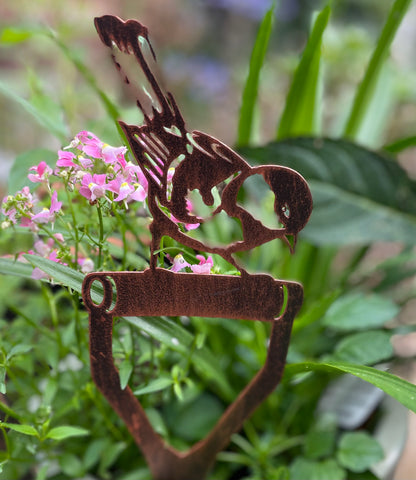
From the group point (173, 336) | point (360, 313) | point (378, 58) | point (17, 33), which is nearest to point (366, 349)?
point (360, 313)

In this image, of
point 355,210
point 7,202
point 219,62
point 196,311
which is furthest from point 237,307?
point 219,62

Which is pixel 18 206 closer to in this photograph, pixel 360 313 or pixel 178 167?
pixel 178 167

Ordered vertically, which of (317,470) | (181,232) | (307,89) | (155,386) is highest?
(307,89)

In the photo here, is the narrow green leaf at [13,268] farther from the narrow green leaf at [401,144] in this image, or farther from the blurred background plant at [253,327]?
the narrow green leaf at [401,144]

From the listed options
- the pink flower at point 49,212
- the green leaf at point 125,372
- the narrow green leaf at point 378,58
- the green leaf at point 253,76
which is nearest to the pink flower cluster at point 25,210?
the pink flower at point 49,212

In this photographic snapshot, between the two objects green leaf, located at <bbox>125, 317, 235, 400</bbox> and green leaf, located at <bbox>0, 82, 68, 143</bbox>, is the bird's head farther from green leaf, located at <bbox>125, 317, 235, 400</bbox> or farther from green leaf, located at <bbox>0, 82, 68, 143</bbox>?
green leaf, located at <bbox>0, 82, 68, 143</bbox>

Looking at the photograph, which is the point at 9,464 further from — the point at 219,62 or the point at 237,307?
the point at 219,62


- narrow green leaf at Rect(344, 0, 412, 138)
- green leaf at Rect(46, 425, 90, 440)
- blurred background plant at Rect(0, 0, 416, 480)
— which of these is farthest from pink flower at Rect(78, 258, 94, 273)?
narrow green leaf at Rect(344, 0, 412, 138)
